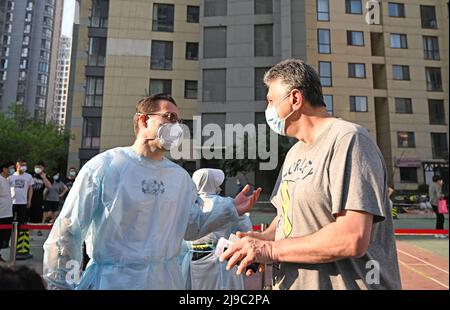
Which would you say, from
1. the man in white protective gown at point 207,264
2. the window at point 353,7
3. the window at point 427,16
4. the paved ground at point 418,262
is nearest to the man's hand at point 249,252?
the man in white protective gown at point 207,264

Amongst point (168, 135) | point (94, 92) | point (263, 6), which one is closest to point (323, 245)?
point (168, 135)

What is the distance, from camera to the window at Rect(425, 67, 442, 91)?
2041 centimetres

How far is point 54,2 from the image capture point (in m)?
4.47

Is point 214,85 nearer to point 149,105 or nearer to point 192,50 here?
point 192,50

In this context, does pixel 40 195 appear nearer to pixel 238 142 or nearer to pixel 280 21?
pixel 238 142

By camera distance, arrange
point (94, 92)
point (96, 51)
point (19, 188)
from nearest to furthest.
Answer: point (19, 188)
point (94, 92)
point (96, 51)

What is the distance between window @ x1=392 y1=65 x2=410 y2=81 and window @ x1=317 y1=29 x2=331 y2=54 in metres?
4.65

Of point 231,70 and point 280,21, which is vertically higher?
point 280,21

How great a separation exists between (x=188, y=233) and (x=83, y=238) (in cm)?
55

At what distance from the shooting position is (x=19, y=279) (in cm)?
93

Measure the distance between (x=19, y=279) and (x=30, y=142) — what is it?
22.1 meters

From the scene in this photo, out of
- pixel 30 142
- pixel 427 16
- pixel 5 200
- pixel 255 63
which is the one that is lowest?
pixel 5 200

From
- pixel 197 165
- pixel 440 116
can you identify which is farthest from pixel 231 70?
pixel 440 116

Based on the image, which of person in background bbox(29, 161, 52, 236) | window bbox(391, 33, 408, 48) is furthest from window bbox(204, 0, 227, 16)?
person in background bbox(29, 161, 52, 236)
